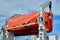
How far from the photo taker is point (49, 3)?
7.84 m

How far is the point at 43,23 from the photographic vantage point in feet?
23.4

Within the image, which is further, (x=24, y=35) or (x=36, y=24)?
(x=24, y=35)

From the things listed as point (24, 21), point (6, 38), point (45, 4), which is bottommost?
point (6, 38)

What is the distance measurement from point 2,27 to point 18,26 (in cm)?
122

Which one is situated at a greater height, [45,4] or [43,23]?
[45,4]

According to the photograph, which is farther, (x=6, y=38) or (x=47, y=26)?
(x=6, y=38)

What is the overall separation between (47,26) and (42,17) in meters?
0.77

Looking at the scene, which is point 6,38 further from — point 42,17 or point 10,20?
point 42,17

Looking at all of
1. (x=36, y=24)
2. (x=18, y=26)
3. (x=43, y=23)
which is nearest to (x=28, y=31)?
(x=18, y=26)

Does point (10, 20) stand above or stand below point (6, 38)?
above

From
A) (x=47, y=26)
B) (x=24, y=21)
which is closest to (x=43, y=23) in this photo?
(x=47, y=26)

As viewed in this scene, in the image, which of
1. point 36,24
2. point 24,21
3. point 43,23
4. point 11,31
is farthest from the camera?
point 11,31

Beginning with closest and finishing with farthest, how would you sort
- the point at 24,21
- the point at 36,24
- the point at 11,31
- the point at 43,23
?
the point at 43,23
the point at 36,24
the point at 24,21
the point at 11,31

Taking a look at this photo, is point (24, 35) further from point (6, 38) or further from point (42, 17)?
point (42, 17)
